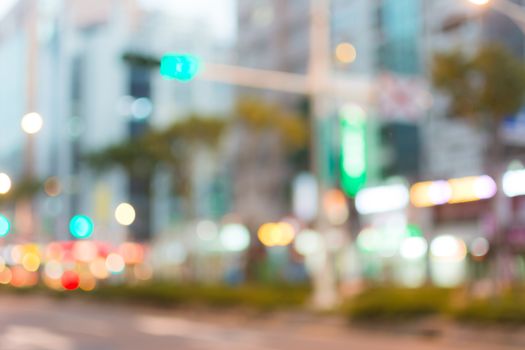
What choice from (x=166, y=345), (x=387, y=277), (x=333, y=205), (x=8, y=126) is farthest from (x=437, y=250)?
(x=166, y=345)

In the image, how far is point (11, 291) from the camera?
43.0 meters

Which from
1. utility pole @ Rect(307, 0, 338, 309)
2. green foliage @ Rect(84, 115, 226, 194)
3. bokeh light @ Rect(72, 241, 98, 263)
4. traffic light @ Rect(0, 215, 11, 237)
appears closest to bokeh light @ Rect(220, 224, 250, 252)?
green foliage @ Rect(84, 115, 226, 194)

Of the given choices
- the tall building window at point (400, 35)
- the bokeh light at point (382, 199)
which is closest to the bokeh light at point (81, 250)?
the bokeh light at point (382, 199)

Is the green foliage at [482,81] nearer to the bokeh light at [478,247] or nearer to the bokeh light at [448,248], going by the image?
the bokeh light at [478,247]

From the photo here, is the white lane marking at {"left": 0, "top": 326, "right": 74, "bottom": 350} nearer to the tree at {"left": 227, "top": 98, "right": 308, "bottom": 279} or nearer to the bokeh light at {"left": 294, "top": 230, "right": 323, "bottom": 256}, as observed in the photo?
the tree at {"left": 227, "top": 98, "right": 308, "bottom": 279}

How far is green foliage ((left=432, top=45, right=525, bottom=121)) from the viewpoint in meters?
22.9

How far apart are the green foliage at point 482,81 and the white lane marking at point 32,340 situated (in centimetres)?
1093

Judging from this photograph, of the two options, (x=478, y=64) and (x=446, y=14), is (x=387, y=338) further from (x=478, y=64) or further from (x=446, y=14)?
(x=446, y=14)

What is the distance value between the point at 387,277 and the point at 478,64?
17.7m

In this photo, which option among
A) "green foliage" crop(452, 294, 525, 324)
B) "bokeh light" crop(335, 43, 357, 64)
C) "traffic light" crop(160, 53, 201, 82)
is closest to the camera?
"traffic light" crop(160, 53, 201, 82)

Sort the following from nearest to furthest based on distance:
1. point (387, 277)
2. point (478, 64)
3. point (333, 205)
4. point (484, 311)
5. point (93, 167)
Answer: point (484, 311) → point (478, 64) → point (93, 167) → point (387, 277) → point (333, 205)

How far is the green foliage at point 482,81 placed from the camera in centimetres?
2288

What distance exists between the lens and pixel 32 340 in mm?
17109

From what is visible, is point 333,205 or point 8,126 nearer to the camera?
point 8,126
